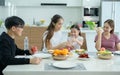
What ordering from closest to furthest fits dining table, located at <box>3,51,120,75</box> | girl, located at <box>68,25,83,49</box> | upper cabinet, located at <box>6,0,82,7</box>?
dining table, located at <box>3,51,120,75</box> → girl, located at <box>68,25,83,49</box> → upper cabinet, located at <box>6,0,82,7</box>

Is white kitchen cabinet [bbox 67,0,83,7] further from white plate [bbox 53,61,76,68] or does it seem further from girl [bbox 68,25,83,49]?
white plate [bbox 53,61,76,68]

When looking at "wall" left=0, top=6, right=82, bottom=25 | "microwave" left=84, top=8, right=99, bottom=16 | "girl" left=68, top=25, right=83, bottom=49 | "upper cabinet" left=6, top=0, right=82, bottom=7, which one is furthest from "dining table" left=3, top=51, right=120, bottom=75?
"wall" left=0, top=6, right=82, bottom=25

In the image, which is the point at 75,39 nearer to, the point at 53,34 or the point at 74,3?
the point at 53,34

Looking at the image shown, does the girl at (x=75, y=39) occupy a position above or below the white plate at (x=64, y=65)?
above

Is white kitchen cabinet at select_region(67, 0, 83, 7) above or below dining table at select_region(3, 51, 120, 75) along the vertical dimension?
above

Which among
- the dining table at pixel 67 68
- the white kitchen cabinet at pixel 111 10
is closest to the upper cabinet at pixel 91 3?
the white kitchen cabinet at pixel 111 10

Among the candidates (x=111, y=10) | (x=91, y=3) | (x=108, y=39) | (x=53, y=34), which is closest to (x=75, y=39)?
(x=53, y=34)

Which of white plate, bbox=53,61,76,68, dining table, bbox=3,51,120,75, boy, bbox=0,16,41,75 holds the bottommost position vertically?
dining table, bbox=3,51,120,75

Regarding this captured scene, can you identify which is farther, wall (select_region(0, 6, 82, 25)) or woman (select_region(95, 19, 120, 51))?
wall (select_region(0, 6, 82, 25))

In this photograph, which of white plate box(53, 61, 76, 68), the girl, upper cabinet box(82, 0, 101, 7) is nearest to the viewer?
white plate box(53, 61, 76, 68)

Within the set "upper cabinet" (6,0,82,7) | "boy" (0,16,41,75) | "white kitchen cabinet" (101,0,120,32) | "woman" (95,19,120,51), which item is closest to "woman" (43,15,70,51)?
"woman" (95,19,120,51)

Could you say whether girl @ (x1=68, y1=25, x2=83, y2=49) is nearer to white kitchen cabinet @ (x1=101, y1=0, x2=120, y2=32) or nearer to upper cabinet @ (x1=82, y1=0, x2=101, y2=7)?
white kitchen cabinet @ (x1=101, y1=0, x2=120, y2=32)

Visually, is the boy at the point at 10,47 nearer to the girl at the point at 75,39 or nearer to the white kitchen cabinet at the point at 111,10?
the girl at the point at 75,39

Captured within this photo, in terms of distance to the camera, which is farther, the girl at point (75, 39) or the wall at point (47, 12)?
the wall at point (47, 12)
